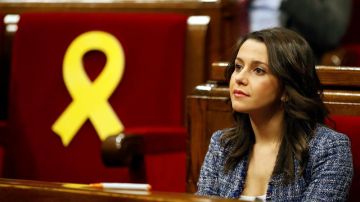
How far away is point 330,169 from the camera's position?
90 centimetres

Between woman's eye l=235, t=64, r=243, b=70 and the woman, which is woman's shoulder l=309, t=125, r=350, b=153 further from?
woman's eye l=235, t=64, r=243, b=70

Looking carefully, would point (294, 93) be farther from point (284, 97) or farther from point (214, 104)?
point (214, 104)

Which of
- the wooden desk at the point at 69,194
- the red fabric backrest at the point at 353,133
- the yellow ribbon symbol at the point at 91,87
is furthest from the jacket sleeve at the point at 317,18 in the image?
the wooden desk at the point at 69,194

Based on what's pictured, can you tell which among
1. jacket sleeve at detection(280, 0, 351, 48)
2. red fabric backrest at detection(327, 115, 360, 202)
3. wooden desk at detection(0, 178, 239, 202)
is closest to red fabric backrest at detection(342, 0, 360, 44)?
jacket sleeve at detection(280, 0, 351, 48)

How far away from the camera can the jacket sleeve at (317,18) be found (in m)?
1.54

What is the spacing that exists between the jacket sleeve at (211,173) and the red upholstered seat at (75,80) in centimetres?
40

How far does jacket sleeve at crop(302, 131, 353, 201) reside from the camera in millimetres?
898

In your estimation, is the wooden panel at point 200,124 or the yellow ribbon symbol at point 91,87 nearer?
the wooden panel at point 200,124

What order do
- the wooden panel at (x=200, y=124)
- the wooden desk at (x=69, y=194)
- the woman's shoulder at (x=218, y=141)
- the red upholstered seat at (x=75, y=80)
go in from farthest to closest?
the red upholstered seat at (x=75, y=80) → the wooden panel at (x=200, y=124) → the woman's shoulder at (x=218, y=141) → the wooden desk at (x=69, y=194)

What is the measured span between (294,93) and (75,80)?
70 centimetres

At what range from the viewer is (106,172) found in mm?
1509

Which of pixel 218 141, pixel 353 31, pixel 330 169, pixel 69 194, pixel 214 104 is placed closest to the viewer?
pixel 69 194

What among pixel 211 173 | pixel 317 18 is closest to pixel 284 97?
pixel 211 173

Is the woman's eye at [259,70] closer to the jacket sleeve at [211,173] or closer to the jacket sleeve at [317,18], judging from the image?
the jacket sleeve at [211,173]
